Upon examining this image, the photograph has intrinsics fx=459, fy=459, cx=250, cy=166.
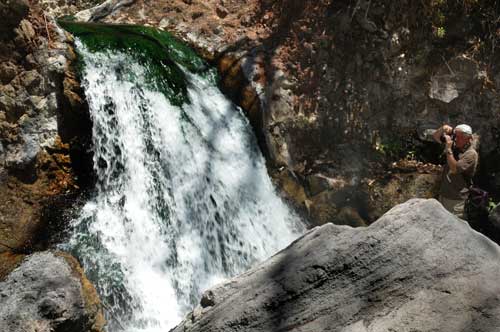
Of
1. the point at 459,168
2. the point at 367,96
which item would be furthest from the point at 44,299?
the point at 367,96

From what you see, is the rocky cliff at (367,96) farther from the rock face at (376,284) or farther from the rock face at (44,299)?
the rock face at (376,284)

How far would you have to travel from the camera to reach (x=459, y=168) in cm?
602

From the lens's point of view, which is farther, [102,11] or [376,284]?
[102,11]

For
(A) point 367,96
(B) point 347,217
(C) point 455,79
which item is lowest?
(B) point 347,217

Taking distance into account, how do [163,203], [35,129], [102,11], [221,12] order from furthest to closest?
[102,11] → [221,12] → [163,203] → [35,129]

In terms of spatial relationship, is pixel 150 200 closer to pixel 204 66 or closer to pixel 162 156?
pixel 162 156

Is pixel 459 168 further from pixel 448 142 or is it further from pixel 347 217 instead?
pixel 347 217

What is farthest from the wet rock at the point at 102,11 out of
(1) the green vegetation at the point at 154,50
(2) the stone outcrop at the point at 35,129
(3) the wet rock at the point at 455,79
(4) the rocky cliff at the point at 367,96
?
(3) the wet rock at the point at 455,79

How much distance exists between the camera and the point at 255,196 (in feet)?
26.6

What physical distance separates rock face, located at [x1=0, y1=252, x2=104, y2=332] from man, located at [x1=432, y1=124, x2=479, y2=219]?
480 cm

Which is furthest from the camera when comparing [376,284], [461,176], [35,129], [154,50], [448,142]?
[154,50]

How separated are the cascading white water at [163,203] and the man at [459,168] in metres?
2.73

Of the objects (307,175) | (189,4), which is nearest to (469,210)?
(307,175)

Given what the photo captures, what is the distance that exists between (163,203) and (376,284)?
472 cm
